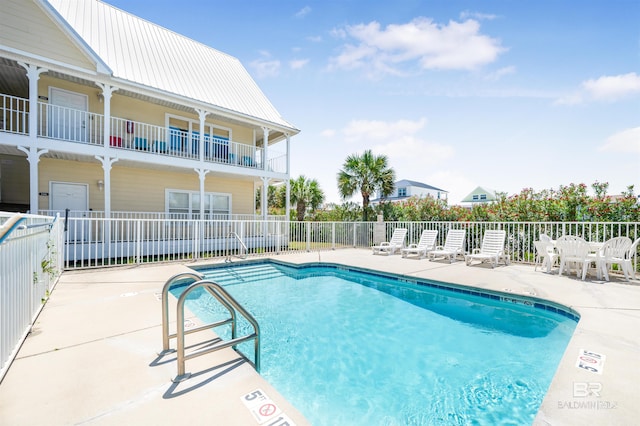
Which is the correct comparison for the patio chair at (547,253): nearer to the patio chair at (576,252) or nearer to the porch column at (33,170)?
the patio chair at (576,252)

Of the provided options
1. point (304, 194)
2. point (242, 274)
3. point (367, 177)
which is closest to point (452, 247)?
point (367, 177)

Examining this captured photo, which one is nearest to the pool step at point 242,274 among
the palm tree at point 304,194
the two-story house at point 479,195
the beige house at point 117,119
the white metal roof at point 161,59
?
the beige house at point 117,119

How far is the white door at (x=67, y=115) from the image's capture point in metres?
10.0

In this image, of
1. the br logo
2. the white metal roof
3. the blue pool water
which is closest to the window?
the white metal roof

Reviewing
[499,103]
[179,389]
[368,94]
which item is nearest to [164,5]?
[368,94]

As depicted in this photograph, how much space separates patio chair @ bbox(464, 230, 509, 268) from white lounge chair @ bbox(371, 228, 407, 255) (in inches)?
122

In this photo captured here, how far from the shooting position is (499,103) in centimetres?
1067

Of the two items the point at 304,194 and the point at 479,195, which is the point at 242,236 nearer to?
the point at 304,194

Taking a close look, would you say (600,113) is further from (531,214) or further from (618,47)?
(531,214)

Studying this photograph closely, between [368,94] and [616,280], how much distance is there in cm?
1052

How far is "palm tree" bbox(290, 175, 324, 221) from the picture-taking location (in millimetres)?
21672

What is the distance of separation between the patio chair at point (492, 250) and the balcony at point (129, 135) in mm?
10222

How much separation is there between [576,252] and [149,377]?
9.20 meters

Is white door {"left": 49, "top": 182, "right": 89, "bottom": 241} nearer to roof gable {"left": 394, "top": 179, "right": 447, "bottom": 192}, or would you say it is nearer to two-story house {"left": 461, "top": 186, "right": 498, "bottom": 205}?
two-story house {"left": 461, "top": 186, "right": 498, "bottom": 205}
